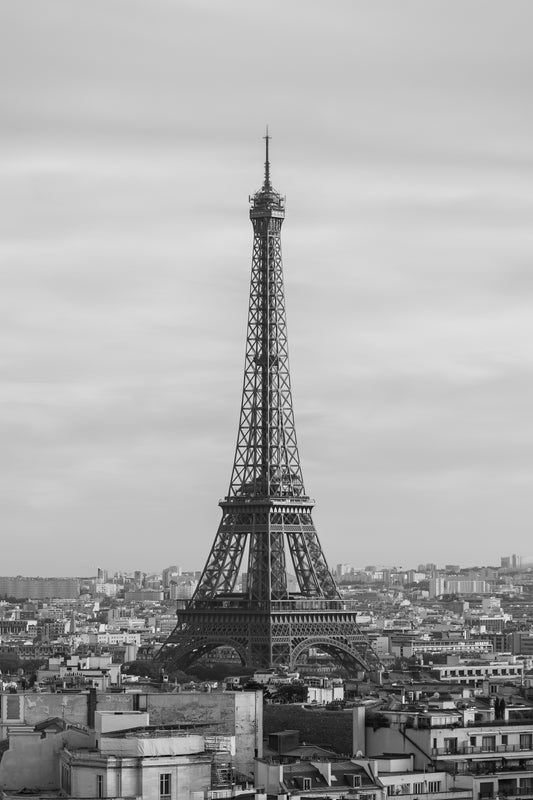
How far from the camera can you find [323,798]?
44.8 m

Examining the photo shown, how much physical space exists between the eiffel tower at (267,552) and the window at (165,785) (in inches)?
2723

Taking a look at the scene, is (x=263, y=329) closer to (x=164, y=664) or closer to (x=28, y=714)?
(x=164, y=664)

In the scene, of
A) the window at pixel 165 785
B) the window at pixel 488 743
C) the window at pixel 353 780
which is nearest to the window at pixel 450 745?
the window at pixel 488 743

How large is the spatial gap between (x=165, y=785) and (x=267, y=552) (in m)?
77.0

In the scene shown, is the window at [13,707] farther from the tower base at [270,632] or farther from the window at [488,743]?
the tower base at [270,632]

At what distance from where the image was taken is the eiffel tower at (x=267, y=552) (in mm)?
115438

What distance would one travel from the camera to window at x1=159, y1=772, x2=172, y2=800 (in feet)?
139

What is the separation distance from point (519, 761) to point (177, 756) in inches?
412

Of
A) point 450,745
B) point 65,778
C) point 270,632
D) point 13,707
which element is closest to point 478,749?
point 450,745

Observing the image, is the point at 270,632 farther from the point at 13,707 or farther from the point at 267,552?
the point at 13,707

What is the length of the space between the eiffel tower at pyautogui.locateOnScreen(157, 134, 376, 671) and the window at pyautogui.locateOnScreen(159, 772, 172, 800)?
2723 inches

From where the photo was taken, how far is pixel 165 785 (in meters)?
42.3

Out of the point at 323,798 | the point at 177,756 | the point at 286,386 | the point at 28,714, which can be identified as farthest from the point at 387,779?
the point at 286,386

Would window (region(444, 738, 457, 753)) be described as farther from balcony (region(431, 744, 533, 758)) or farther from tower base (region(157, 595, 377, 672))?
tower base (region(157, 595, 377, 672))
